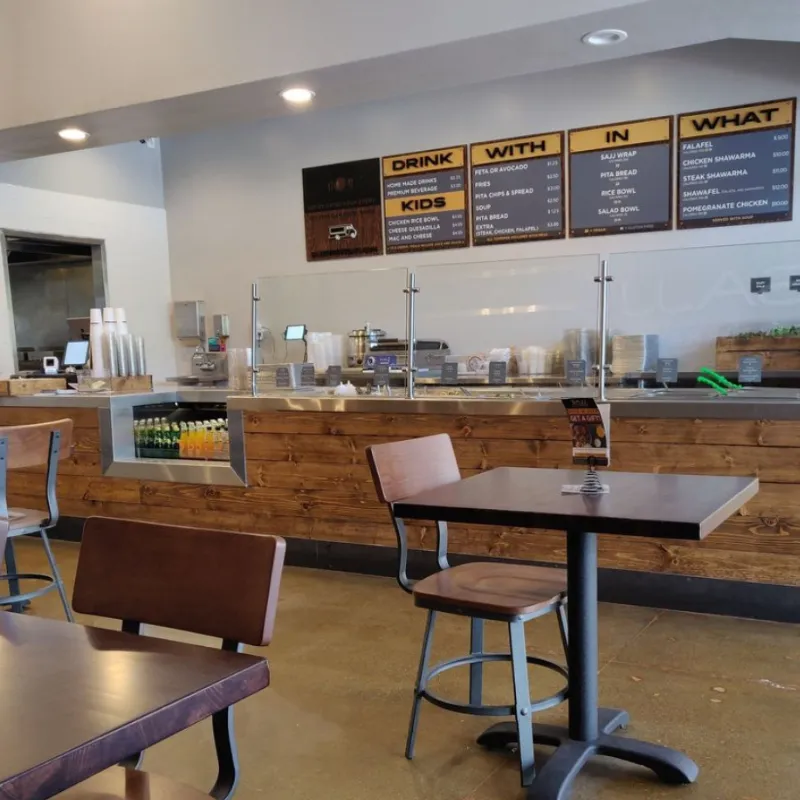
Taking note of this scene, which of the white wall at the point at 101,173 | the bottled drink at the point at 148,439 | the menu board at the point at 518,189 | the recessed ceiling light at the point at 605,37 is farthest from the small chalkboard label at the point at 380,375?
the white wall at the point at 101,173

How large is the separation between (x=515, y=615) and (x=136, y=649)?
3.50 ft

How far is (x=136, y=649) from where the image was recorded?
110cm

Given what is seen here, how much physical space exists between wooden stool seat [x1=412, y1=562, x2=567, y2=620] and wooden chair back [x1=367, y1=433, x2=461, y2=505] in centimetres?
27

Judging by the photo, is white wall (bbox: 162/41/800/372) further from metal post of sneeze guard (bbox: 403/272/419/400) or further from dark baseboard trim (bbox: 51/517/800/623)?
dark baseboard trim (bbox: 51/517/800/623)

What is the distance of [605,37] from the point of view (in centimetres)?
310

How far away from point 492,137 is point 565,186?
69cm

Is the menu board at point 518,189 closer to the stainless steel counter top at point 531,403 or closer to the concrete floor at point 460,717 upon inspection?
the stainless steel counter top at point 531,403

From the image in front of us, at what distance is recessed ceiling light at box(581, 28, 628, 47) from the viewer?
9.98 feet

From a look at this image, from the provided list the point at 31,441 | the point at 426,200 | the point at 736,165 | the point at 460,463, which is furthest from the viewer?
the point at 426,200

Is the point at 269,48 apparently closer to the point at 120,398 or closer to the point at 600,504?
the point at 120,398

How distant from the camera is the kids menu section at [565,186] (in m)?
Result: 5.02

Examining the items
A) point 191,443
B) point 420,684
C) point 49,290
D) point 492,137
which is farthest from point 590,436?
point 49,290

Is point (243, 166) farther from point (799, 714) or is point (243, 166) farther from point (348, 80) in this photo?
point (799, 714)

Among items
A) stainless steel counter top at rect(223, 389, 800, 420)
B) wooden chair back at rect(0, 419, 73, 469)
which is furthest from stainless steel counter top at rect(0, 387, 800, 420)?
wooden chair back at rect(0, 419, 73, 469)
